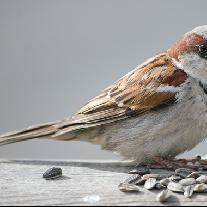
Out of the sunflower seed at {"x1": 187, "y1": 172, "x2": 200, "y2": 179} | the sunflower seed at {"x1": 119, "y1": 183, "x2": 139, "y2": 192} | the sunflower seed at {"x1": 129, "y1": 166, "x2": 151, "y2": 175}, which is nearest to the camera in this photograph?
the sunflower seed at {"x1": 119, "y1": 183, "x2": 139, "y2": 192}

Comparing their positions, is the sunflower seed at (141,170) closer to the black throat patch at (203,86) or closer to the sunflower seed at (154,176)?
the sunflower seed at (154,176)

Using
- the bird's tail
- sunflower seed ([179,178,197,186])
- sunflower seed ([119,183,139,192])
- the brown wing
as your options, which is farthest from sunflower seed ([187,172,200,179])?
the bird's tail

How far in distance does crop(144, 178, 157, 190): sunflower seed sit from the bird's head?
964 mm

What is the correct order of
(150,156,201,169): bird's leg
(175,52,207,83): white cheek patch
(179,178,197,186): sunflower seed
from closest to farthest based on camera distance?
(179,178,197,186): sunflower seed → (150,156,201,169): bird's leg → (175,52,207,83): white cheek patch

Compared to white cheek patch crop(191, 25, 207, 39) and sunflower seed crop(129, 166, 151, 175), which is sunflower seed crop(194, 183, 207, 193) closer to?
sunflower seed crop(129, 166, 151, 175)

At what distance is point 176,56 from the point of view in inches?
165

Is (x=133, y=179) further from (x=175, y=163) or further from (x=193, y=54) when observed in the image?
(x=193, y=54)

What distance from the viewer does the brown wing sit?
13.4ft

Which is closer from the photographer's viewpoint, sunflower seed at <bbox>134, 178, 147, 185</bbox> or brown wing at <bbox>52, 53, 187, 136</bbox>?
sunflower seed at <bbox>134, 178, 147, 185</bbox>

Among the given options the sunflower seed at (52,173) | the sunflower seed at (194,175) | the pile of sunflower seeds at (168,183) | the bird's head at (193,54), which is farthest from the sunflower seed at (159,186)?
the bird's head at (193,54)

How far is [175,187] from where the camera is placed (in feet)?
10.7

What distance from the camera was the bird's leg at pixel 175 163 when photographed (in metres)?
3.89

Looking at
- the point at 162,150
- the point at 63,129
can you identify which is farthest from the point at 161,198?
the point at 63,129

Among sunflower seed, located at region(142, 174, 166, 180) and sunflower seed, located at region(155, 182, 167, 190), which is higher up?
sunflower seed, located at region(142, 174, 166, 180)
